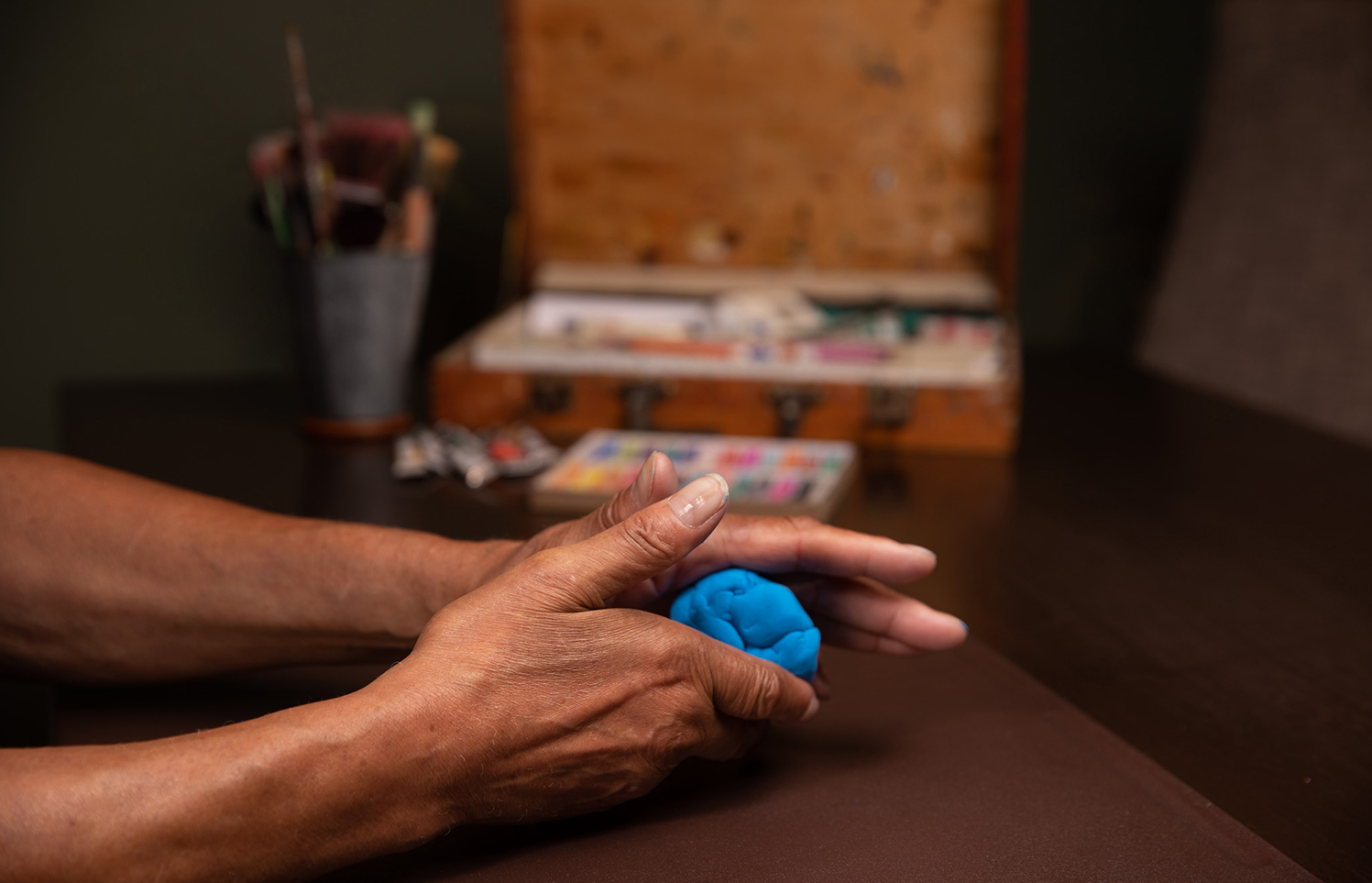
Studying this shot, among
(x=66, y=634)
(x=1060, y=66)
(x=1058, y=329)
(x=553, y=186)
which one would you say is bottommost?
(x=1058, y=329)

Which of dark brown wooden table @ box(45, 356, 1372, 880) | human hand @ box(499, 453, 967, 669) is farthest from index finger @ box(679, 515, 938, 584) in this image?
dark brown wooden table @ box(45, 356, 1372, 880)

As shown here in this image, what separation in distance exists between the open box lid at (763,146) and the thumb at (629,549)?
1.13 m

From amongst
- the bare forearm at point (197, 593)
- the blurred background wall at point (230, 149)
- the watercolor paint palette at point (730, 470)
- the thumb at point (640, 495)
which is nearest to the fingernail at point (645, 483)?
the thumb at point (640, 495)

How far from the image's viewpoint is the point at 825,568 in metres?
0.73

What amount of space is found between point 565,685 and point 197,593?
32 centimetres

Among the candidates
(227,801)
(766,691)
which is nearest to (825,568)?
(766,691)

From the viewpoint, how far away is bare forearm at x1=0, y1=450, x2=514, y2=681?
77cm

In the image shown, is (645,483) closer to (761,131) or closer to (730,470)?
(730,470)

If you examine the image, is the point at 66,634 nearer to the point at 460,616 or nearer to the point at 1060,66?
the point at 460,616

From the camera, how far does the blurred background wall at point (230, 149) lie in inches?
70.1

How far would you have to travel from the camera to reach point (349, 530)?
79 cm

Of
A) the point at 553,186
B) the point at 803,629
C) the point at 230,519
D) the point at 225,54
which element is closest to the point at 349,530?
the point at 230,519

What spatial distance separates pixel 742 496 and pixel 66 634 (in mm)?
581

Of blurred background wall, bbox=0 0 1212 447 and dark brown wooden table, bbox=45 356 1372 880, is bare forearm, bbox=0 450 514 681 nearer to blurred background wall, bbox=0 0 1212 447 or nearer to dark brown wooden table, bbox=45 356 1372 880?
dark brown wooden table, bbox=45 356 1372 880
